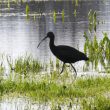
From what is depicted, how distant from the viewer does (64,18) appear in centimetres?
3894

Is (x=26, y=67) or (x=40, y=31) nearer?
(x=26, y=67)

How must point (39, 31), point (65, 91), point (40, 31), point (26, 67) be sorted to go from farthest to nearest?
point (39, 31), point (40, 31), point (26, 67), point (65, 91)

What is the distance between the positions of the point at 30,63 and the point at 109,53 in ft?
11.9

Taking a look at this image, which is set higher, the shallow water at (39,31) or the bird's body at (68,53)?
the bird's body at (68,53)

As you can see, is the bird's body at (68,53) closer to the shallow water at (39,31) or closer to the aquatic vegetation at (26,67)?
the aquatic vegetation at (26,67)

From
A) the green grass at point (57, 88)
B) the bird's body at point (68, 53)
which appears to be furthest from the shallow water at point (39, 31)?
the green grass at point (57, 88)

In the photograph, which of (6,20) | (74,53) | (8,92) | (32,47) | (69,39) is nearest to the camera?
(8,92)

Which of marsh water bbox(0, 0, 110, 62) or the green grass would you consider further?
marsh water bbox(0, 0, 110, 62)

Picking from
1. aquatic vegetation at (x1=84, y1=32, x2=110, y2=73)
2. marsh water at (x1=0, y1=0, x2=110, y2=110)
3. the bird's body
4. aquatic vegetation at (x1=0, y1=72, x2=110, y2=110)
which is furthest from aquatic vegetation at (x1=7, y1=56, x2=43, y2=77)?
marsh water at (x1=0, y1=0, x2=110, y2=110)

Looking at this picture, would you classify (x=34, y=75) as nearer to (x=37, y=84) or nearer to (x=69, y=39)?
(x=37, y=84)

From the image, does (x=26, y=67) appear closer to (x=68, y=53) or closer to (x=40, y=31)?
(x=68, y=53)

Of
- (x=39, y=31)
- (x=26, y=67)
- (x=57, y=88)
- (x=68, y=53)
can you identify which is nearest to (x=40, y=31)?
(x=39, y=31)

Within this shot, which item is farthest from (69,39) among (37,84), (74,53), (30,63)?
(37,84)

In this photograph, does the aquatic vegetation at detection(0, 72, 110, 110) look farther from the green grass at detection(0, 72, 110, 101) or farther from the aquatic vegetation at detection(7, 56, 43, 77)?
the aquatic vegetation at detection(7, 56, 43, 77)
